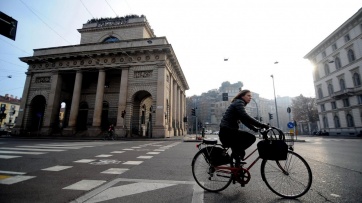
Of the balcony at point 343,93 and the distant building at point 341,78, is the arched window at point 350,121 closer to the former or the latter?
the distant building at point 341,78

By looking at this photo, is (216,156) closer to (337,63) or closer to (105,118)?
(105,118)

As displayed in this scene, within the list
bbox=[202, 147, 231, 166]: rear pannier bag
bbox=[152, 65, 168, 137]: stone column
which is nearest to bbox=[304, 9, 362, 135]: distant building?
bbox=[152, 65, 168, 137]: stone column

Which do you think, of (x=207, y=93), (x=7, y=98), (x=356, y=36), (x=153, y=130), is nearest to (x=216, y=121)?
(x=207, y=93)

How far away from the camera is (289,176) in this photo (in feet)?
9.77

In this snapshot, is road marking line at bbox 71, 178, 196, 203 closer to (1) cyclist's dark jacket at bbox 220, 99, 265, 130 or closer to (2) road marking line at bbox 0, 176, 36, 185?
(1) cyclist's dark jacket at bbox 220, 99, 265, 130

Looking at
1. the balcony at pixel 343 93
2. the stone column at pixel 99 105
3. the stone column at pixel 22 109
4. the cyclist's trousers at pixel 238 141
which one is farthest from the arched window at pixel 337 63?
the stone column at pixel 22 109

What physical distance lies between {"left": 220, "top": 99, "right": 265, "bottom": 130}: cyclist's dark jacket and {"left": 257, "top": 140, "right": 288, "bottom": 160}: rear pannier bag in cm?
39

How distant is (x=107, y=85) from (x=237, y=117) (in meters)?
28.3

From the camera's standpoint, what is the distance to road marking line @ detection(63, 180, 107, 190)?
3.31m

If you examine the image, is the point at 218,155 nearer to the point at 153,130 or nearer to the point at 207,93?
the point at 153,130

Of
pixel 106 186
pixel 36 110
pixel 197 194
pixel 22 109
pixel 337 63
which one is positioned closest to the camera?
pixel 197 194

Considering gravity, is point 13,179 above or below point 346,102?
below

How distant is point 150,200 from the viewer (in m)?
2.74

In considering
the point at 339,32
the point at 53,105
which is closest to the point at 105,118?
the point at 53,105
